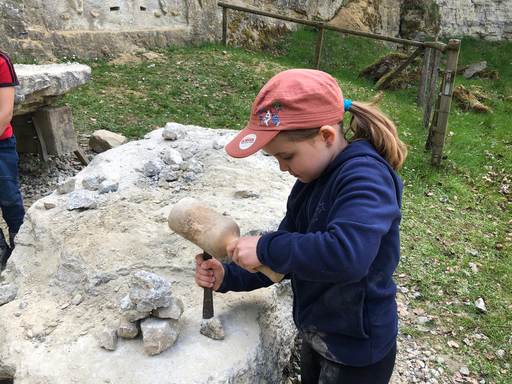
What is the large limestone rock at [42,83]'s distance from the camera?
4297mm

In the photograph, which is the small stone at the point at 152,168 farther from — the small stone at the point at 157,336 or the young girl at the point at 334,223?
the young girl at the point at 334,223

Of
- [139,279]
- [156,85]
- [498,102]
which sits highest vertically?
[139,279]

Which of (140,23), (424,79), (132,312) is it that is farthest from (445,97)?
(140,23)

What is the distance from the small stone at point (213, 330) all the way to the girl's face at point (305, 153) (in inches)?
32.3

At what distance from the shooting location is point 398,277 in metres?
3.56

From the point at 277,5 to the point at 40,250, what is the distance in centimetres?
1185

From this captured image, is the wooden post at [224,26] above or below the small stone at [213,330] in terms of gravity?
above

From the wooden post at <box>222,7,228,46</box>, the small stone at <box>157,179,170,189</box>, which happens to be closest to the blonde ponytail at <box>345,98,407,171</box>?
the small stone at <box>157,179,170,189</box>

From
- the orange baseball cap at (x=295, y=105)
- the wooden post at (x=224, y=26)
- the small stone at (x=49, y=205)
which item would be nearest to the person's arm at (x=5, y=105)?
the small stone at (x=49, y=205)

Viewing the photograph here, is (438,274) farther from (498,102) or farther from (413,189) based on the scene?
(498,102)

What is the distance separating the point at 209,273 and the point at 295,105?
90 cm

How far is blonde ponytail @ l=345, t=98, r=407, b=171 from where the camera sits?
1.59 metres

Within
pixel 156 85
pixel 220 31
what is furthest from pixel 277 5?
pixel 156 85

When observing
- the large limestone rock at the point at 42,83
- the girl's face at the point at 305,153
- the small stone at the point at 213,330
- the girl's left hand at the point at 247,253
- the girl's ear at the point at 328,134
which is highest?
the girl's ear at the point at 328,134
